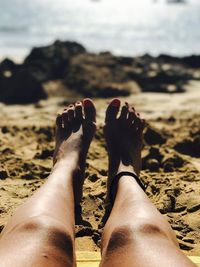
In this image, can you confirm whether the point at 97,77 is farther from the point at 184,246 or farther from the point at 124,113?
the point at 184,246

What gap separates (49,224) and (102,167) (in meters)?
1.55

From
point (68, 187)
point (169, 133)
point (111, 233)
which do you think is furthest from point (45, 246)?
point (169, 133)

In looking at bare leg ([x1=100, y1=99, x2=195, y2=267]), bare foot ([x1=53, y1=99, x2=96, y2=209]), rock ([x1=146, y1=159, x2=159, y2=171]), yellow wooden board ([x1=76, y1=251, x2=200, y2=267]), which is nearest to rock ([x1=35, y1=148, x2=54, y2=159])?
bare foot ([x1=53, y1=99, x2=96, y2=209])

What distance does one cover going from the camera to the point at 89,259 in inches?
80.4

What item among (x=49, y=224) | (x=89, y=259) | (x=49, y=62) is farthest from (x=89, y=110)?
(x=49, y=62)

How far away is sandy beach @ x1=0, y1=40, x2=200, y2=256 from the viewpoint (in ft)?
8.45

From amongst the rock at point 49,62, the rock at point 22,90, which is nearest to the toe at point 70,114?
the rock at point 22,90

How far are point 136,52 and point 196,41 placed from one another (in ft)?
15.2

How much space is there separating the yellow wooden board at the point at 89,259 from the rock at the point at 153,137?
1929 mm

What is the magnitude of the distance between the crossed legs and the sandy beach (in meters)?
0.25

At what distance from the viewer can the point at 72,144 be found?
3.01 metres

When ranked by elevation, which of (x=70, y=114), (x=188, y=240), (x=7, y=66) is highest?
(x=7, y=66)

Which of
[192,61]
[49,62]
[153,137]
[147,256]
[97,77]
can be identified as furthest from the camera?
[192,61]

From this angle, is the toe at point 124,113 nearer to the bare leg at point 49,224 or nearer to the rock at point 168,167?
the rock at point 168,167
